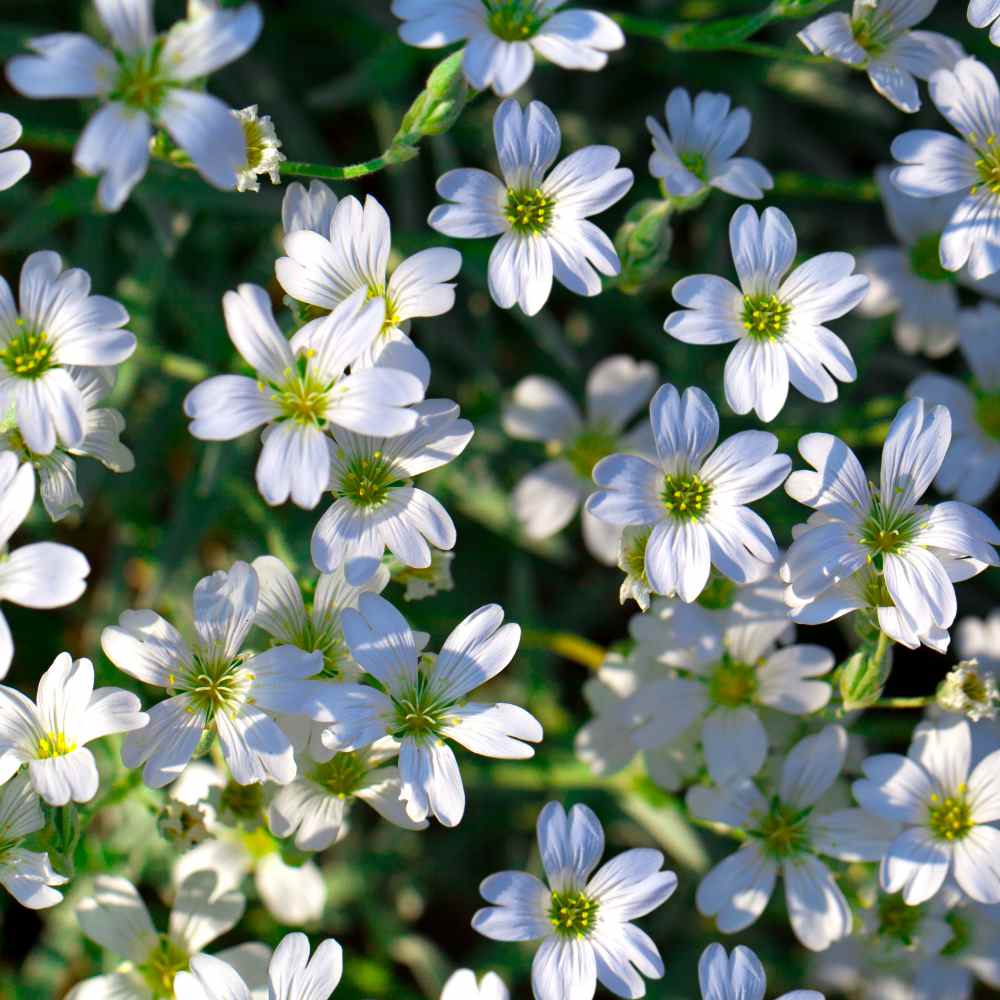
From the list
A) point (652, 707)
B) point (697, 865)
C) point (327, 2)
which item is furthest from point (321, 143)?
point (697, 865)

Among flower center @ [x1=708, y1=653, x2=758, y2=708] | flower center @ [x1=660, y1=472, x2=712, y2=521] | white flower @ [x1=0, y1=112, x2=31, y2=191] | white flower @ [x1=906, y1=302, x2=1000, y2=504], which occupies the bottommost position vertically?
flower center @ [x1=708, y1=653, x2=758, y2=708]

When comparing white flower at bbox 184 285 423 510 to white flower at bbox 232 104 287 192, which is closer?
white flower at bbox 184 285 423 510

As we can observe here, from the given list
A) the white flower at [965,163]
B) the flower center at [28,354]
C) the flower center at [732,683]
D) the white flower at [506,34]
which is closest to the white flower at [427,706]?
the flower center at [732,683]

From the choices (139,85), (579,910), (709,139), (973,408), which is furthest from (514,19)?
(579,910)

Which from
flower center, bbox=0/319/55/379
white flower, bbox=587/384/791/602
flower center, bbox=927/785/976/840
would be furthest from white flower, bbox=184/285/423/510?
flower center, bbox=927/785/976/840

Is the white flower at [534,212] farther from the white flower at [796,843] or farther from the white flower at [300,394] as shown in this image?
the white flower at [796,843]

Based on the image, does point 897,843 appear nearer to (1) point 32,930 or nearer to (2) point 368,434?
(2) point 368,434

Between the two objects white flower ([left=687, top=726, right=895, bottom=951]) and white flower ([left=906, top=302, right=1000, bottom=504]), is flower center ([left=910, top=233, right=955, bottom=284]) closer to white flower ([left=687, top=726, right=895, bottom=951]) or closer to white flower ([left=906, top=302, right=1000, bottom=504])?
white flower ([left=906, top=302, right=1000, bottom=504])
